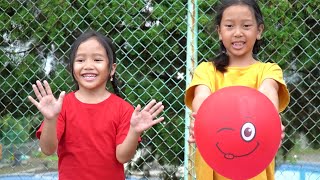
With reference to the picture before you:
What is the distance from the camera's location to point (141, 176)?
4.86 m

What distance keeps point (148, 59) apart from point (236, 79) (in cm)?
201

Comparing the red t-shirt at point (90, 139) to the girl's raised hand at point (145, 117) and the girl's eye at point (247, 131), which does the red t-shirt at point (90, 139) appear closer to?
the girl's raised hand at point (145, 117)

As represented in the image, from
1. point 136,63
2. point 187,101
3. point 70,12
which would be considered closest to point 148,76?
point 136,63

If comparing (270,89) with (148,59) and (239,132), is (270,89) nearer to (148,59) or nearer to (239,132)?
→ (239,132)

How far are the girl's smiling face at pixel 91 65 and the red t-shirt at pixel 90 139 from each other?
106 millimetres

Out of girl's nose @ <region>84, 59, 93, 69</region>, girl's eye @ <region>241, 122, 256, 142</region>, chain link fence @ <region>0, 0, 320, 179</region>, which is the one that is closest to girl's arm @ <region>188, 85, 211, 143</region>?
girl's eye @ <region>241, 122, 256, 142</region>

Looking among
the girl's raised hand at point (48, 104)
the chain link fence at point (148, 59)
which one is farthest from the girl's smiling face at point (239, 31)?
the chain link fence at point (148, 59)

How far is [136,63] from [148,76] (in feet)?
0.47

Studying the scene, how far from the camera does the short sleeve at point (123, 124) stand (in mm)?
2818

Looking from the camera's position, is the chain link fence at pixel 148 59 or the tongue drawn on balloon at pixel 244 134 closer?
the tongue drawn on balloon at pixel 244 134

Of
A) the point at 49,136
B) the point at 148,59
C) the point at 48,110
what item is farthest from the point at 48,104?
the point at 148,59

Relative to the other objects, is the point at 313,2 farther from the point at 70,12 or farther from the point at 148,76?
the point at 70,12

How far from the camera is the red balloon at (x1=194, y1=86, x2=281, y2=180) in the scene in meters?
2.30

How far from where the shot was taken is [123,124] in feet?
9.38
